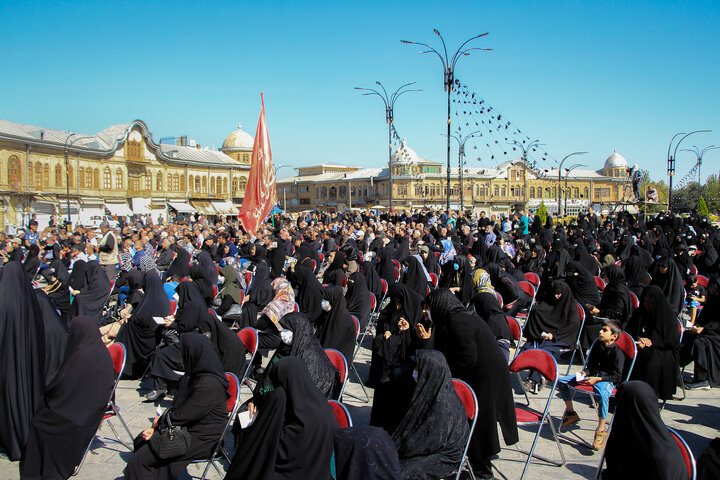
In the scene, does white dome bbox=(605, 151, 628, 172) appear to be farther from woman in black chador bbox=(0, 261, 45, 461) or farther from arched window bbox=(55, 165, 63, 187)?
woman in black chador bbox=(0, 261, 45, 461)

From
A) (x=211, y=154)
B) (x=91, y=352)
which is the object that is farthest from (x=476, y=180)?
(x=91, y=352)

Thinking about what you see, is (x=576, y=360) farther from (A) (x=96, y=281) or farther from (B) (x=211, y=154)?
(B) (x=211, y=154)

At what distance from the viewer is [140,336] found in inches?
249

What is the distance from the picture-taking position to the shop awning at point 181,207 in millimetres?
48156

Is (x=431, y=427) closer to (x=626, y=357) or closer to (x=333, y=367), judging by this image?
(x=333, y=367)

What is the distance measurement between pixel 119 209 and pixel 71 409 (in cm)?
4438

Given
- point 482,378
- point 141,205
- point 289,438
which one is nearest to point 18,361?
point 289,438

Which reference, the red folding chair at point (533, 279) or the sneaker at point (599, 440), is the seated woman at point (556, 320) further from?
the red folding chair at point (533, 279)

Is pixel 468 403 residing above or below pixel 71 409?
above

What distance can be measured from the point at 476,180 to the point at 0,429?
68.0 m

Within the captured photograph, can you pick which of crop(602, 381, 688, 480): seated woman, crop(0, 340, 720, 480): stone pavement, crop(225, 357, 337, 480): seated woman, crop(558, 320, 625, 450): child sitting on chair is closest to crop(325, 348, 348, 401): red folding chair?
crop(0, 340, 720, 480): stone pavement

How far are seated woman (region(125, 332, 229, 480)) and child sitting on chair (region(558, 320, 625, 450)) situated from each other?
10.3 feet

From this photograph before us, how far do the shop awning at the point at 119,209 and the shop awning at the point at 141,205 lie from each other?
0.65 meters

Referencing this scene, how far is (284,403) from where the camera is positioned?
3.21 metres
